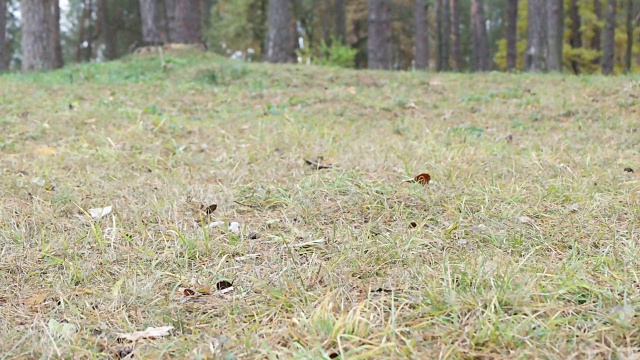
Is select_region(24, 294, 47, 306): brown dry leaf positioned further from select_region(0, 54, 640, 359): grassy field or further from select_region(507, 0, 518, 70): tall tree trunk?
select_region(507, 0, 518, 70): tall tree trunk

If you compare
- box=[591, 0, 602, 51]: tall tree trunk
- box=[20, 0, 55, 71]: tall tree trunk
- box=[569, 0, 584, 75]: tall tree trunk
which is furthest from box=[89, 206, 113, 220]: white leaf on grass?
box=[591, 0, 602, 51]: tall tree trunk

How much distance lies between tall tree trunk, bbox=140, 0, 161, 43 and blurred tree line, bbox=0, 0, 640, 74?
0.02 m

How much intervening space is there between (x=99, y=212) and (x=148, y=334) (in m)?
1.32

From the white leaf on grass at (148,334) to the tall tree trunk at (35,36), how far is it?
11.1 metres

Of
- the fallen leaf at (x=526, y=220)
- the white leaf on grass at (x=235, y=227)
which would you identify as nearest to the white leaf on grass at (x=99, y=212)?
the white leaf on grass at (x=235, y=227)

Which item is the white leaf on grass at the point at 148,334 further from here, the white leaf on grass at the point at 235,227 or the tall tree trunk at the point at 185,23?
the tall tree trunk at the point at 185,23

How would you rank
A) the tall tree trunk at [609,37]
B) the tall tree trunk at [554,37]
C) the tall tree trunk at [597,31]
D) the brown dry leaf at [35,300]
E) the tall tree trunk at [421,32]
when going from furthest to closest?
the tall tree trunk at [597,31]
the tall tree trunk at [421,32]
the tall tree trunk at [609,37]
the tall tree trunk at [554,37]
the brown dry leaf at [35,300]

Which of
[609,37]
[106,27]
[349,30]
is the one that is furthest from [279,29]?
[106,27]

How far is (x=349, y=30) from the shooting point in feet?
76.2

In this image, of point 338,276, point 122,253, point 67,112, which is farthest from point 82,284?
point 67,112

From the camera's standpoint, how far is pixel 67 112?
566cm

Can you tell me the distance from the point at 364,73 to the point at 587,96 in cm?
385

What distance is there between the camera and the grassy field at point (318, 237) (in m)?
1.70

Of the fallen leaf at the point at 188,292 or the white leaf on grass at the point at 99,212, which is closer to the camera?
the fallen leaf at the point at 188,292
